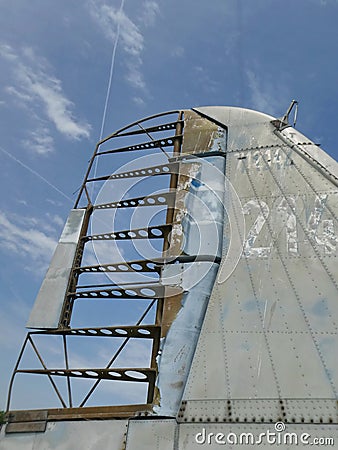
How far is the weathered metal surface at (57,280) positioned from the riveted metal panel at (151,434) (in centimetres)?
402

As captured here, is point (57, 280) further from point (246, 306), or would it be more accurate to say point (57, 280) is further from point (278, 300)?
point (278, 300)

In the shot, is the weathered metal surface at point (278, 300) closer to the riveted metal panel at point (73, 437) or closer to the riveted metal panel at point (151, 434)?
the riveted metal panel at point (151, 434)

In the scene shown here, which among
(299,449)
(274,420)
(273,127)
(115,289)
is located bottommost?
(299,449)

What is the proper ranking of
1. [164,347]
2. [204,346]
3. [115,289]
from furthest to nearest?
[115,289] → [164,347] → [204,346]

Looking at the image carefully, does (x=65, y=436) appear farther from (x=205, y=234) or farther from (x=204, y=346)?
(x=205, y=234)

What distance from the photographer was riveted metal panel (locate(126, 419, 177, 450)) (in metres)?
6.27

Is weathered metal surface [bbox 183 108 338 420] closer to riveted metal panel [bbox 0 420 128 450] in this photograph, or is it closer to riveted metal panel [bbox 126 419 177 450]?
riveted metal panel [bbox 126 419 177 450]

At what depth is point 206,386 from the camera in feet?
21.5

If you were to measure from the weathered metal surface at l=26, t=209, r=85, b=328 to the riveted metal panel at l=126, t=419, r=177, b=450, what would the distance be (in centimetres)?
402

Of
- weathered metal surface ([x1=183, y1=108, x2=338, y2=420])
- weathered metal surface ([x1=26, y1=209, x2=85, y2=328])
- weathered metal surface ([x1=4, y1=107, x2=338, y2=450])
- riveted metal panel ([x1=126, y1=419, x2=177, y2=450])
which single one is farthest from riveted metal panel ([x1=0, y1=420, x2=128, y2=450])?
weathered metal surface ([x1=26, y1=209, x2=85, y2=328])

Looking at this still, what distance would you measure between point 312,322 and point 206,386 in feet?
7.27

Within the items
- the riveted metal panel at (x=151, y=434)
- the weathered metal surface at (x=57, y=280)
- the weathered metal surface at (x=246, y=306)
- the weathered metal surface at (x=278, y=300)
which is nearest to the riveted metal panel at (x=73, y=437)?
the weathered metal surface at (x=246, y=306)

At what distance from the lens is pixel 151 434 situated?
6.46 metres

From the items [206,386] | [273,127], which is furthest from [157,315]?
[273,127]
